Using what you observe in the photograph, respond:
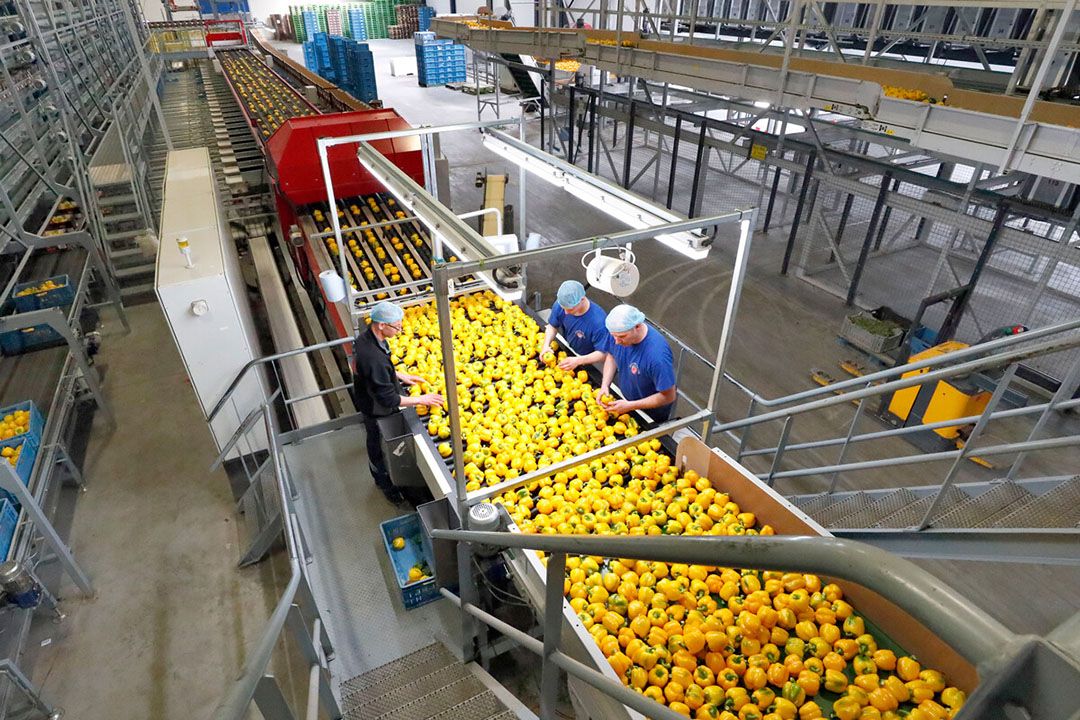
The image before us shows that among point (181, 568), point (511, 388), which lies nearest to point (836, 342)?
point (511, 388)

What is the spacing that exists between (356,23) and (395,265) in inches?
1293

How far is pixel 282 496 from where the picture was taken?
4.03 metres

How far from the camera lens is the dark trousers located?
Answer: 4770 mm

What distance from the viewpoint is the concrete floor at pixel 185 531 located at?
14.5ft

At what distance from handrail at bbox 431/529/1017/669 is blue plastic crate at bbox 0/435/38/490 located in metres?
5.73

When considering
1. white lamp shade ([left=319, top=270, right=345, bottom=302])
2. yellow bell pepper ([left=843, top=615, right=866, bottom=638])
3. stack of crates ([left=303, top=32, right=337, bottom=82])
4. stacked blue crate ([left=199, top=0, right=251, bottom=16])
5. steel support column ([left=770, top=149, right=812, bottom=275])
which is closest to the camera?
yellow bell pepper ([left=843, top=615, right=866, bottom=638])

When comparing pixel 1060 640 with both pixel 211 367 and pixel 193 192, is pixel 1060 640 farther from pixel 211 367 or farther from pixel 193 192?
pixel 193 192

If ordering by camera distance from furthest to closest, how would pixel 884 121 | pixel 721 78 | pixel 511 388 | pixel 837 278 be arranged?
pixel 837 278
pixel 721 78
pixel 884 121
pixel 511 388

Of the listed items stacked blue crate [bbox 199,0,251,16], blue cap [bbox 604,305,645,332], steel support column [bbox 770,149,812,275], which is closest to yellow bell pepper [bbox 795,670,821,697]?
blue cap [bbox 604,305,645,332]

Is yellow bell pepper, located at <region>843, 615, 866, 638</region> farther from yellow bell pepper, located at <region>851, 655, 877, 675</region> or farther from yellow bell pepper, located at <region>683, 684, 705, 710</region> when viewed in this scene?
yellow bell pepper, located at <region>683, 684, 705, 710</region>

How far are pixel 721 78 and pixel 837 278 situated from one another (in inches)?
159

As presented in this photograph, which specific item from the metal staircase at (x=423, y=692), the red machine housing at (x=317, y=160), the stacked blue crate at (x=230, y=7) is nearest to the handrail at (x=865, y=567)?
the metal staircase at (x=423, y=692)

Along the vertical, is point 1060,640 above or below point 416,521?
above

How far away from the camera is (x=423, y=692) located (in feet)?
11.7
